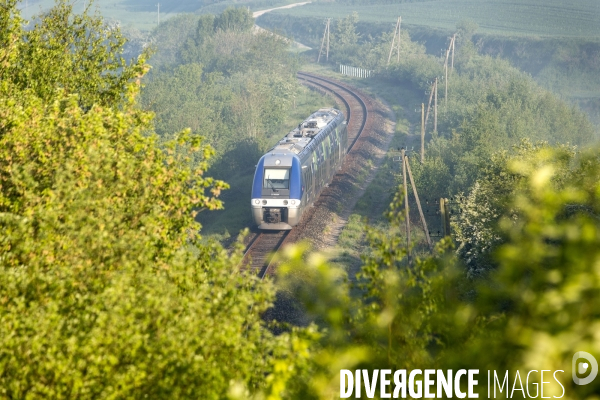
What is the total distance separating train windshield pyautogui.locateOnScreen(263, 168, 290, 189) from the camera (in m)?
28.9

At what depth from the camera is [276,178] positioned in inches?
1142

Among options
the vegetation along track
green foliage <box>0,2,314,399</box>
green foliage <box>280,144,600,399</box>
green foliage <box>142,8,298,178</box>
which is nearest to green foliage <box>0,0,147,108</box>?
green foliage <box>0,2,314,399</box>

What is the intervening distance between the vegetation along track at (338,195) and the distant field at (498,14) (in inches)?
1944

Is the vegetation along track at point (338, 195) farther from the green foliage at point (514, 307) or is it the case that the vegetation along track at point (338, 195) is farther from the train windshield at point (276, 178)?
the green foliage at point (514, 307)

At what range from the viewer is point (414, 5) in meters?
150

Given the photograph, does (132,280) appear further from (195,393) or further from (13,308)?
(195,393)

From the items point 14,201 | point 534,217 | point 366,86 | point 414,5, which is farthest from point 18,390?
point 414,5

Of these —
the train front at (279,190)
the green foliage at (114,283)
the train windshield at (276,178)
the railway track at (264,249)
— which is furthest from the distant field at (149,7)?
the green foliage at (114,283)

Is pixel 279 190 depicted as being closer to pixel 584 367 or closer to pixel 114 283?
pixel 114 283

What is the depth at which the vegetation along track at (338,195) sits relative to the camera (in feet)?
93.2

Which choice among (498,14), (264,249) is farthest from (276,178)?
(498,14)

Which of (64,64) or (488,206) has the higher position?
(64,64)

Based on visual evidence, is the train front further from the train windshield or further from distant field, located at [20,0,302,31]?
distant field, located at [20,0,302,31]

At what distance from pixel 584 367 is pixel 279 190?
25.4m
